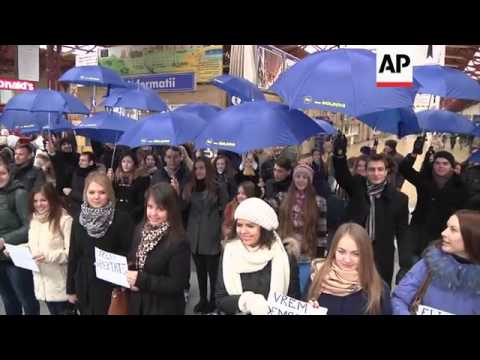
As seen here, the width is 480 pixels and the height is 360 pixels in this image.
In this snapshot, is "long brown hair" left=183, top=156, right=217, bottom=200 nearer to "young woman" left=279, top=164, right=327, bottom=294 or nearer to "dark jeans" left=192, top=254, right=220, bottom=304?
"dark jeans" left=192, top=254, right=220, bottom=304

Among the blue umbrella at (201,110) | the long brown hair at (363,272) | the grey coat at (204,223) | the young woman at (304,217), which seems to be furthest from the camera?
the blue umbrella at (201,110)

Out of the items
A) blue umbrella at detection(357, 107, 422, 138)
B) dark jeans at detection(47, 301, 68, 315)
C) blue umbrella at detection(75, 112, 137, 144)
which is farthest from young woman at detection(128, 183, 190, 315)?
blue umbrella at detection(75, 112, 137, 144)

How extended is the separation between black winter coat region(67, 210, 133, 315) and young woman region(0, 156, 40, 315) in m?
0.87

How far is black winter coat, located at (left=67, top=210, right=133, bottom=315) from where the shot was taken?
323 centimetres

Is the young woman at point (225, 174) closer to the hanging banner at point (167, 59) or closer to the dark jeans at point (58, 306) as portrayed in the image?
the dark jeans at point (58, 306)

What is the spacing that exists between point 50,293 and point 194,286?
2.49 meters

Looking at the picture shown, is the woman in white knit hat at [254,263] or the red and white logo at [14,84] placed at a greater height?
the red and white logo at [14,84]

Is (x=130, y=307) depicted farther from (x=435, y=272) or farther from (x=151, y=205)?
(x=435, y=272)

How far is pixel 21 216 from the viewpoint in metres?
3.94

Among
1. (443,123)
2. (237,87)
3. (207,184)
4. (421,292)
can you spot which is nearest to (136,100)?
(237,87)

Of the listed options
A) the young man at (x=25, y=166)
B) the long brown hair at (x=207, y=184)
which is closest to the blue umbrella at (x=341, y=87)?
the long brown hair at (x=207, y=184)

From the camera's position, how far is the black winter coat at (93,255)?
323 centimetres

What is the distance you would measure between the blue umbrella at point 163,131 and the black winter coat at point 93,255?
6.04 feet

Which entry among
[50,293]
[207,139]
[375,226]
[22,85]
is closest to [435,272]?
[375,226]
